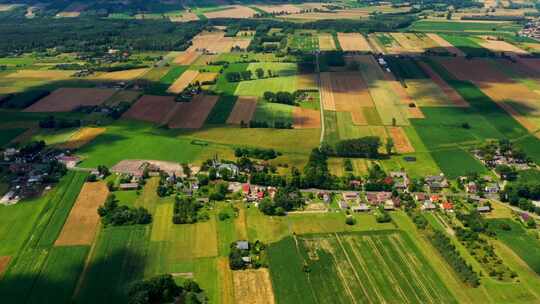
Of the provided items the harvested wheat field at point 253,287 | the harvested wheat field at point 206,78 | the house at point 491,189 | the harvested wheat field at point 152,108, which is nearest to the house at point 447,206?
the house at point 491,189

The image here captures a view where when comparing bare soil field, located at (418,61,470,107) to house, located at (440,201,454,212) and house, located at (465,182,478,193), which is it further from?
house, located at (440,201,454,212)

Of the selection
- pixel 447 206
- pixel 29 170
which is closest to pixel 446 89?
pixel 447 206

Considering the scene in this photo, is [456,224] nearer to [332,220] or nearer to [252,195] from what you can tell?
[332,220]

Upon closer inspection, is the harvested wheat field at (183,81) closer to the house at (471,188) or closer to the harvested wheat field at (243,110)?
the harvested wheat field at (243,110)

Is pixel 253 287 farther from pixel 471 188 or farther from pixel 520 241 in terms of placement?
pixel 471 188

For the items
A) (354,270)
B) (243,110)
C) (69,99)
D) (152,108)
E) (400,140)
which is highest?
(243,110)

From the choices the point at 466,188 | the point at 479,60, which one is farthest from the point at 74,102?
the point at 479,60
